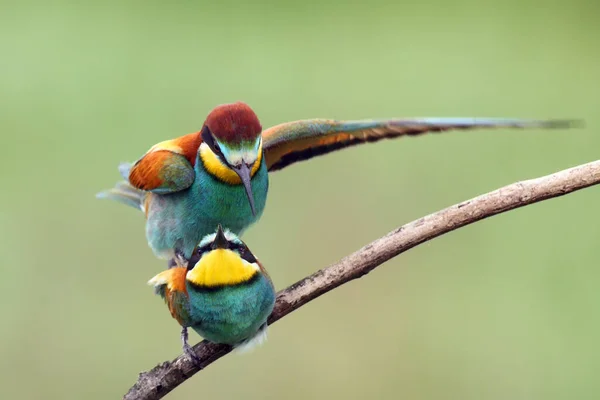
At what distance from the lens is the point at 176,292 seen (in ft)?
6.03

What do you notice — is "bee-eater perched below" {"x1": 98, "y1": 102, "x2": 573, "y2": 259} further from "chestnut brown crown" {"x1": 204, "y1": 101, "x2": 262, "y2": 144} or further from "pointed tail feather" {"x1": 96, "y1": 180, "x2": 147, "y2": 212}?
"pointed tail feather" {"x1": 96, "y1": 180, "x2": 147, "y2": 212}

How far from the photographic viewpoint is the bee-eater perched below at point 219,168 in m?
2.07

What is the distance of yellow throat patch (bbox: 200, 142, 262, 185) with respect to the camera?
2.13 m

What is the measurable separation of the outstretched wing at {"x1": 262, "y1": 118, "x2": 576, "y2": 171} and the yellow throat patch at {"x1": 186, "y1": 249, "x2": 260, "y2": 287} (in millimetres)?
467

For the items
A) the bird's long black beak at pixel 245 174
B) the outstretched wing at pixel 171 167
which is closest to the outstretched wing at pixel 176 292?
the bird's long black beak at pixel 245 174

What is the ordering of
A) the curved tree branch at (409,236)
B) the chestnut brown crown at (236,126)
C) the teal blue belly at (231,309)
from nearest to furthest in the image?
the curved tree branch at (409,236) → the teal blue belly at (231,309) → the chestnut brown crown at (236,126)

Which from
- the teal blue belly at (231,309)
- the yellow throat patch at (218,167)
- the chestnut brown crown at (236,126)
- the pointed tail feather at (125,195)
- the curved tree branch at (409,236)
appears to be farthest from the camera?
the pointed tail feather at (125,195)

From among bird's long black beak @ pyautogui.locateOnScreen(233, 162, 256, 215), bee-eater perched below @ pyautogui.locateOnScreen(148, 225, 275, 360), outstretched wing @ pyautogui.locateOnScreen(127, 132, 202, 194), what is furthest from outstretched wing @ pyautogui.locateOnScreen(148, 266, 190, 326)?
outstretched wing @ pyautogui.locateOnScreen(127, 132, 202, 194)

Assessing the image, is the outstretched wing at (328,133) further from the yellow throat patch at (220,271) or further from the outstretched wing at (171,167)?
the yellow throat patch at (220,271)

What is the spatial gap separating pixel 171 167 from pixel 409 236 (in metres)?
0.72

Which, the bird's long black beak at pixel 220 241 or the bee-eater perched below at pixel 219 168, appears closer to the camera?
the bird's long black beak at pixel 220 241

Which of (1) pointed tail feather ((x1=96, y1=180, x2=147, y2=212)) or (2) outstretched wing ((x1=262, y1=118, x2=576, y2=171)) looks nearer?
(2) outstretched wing ((x1=262, y1=118, x2=576, y2=171))

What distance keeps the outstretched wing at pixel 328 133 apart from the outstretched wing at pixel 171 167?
0.17 meters

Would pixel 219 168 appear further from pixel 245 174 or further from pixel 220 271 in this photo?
pixel 220 271
